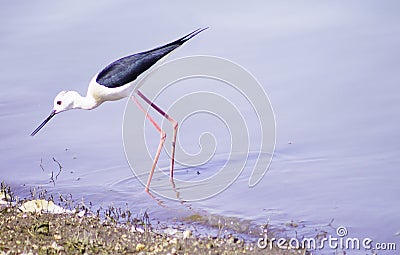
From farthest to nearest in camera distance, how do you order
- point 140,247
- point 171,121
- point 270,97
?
point 270,97
point 171,121
point 140,247

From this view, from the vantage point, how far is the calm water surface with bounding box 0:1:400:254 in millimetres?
5844

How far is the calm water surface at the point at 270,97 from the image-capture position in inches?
230

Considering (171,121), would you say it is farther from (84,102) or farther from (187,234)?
(187,234)

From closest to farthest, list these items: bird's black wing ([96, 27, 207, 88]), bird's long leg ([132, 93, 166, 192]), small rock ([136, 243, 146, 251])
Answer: small rock ([136, 243, 146, 251]) → bird's long leg ([132, 93, 166, 192]) → bird's black wing ([96, 27, 207, 88])

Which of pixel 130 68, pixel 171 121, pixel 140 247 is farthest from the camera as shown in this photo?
pixel 171 121

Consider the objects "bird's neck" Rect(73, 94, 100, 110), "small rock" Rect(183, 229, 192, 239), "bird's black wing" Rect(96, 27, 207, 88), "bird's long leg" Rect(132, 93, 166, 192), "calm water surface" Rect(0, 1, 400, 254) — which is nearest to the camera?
"small rock" Rect(183, 229, 192, 239)

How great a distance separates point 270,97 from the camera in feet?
24.3

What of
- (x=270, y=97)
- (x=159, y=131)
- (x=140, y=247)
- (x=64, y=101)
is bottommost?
(x=140, y=247)

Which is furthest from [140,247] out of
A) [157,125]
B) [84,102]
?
[84,102]

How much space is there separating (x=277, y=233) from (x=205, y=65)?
3.23 metres

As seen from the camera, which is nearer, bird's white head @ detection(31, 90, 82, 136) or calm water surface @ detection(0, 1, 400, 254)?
calm water surface @ detection(0, 1, 400, 254)

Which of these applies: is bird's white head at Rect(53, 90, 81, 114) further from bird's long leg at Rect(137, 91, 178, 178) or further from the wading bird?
bird's long leg at Rect(137, 91, 178, 178)

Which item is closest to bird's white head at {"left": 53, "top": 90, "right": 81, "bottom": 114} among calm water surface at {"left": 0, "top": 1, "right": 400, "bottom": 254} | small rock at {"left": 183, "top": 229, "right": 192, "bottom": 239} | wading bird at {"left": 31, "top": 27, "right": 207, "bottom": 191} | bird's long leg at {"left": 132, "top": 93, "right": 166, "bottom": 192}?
wading bird at {"left": 31, "top": 27, "right": 207, "bottom": 191}

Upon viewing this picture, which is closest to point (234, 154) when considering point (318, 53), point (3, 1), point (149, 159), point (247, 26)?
point (149, 159)
